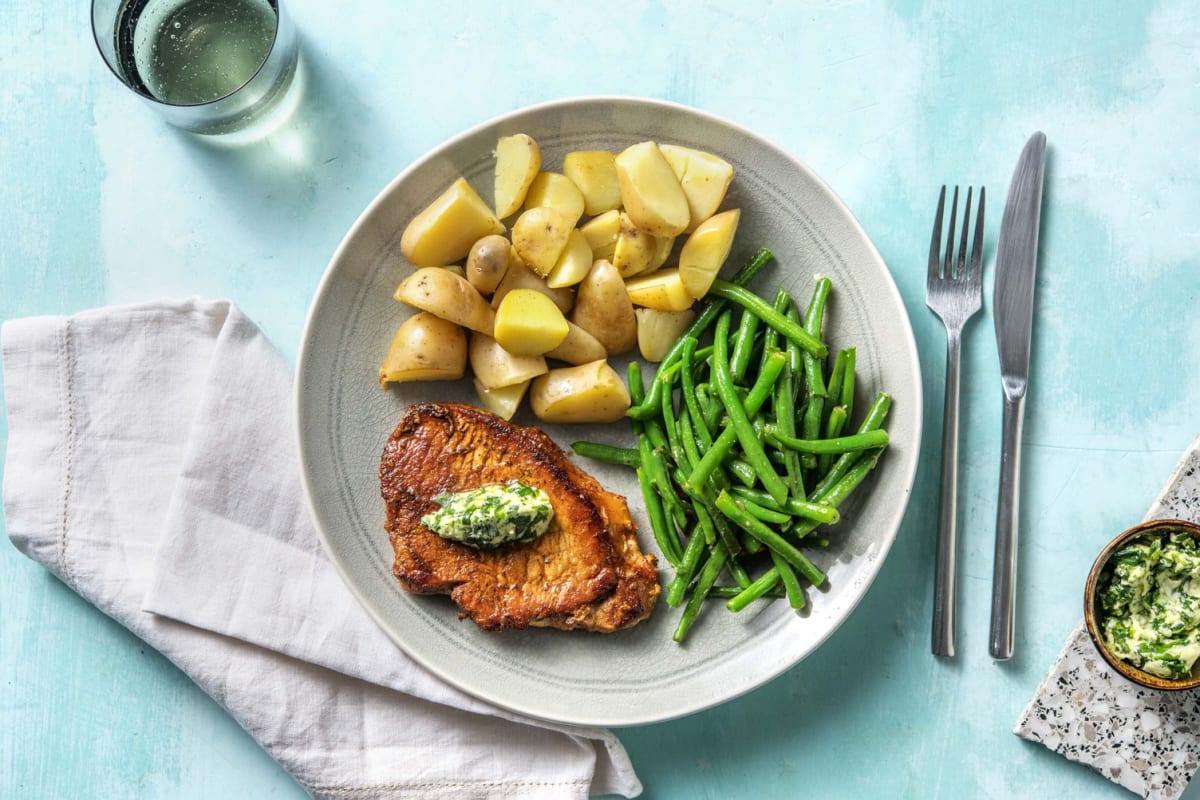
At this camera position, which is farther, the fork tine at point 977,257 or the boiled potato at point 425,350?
the fork tine at point 977,257

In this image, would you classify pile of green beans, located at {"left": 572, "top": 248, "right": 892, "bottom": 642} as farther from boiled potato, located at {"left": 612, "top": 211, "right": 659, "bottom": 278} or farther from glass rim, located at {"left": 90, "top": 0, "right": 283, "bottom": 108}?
glass rim, located at {"left": 90, "top": 0, "right": 283, "bottom": 108}

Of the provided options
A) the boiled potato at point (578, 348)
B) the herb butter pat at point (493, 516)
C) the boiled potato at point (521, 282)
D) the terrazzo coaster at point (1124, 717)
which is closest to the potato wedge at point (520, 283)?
the boiled potato at point (521, 282)

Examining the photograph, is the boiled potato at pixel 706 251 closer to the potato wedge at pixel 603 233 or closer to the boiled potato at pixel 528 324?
the potato wedge at pixel 603 233

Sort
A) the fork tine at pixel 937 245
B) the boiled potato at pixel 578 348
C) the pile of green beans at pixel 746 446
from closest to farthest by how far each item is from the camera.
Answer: the pile of green beans at pixel 746 446, the boiled potato at pixel 578 348, the fork tine at pixel 937 245

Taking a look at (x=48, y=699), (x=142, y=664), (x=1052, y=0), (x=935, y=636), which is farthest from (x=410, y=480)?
(x=1052, y=0)

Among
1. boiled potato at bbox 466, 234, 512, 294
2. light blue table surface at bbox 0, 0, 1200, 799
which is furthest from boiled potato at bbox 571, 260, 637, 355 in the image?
light blue table surface at bbox 0, 0, 1200, 799

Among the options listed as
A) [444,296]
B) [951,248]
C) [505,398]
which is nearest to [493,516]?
[505,398]
